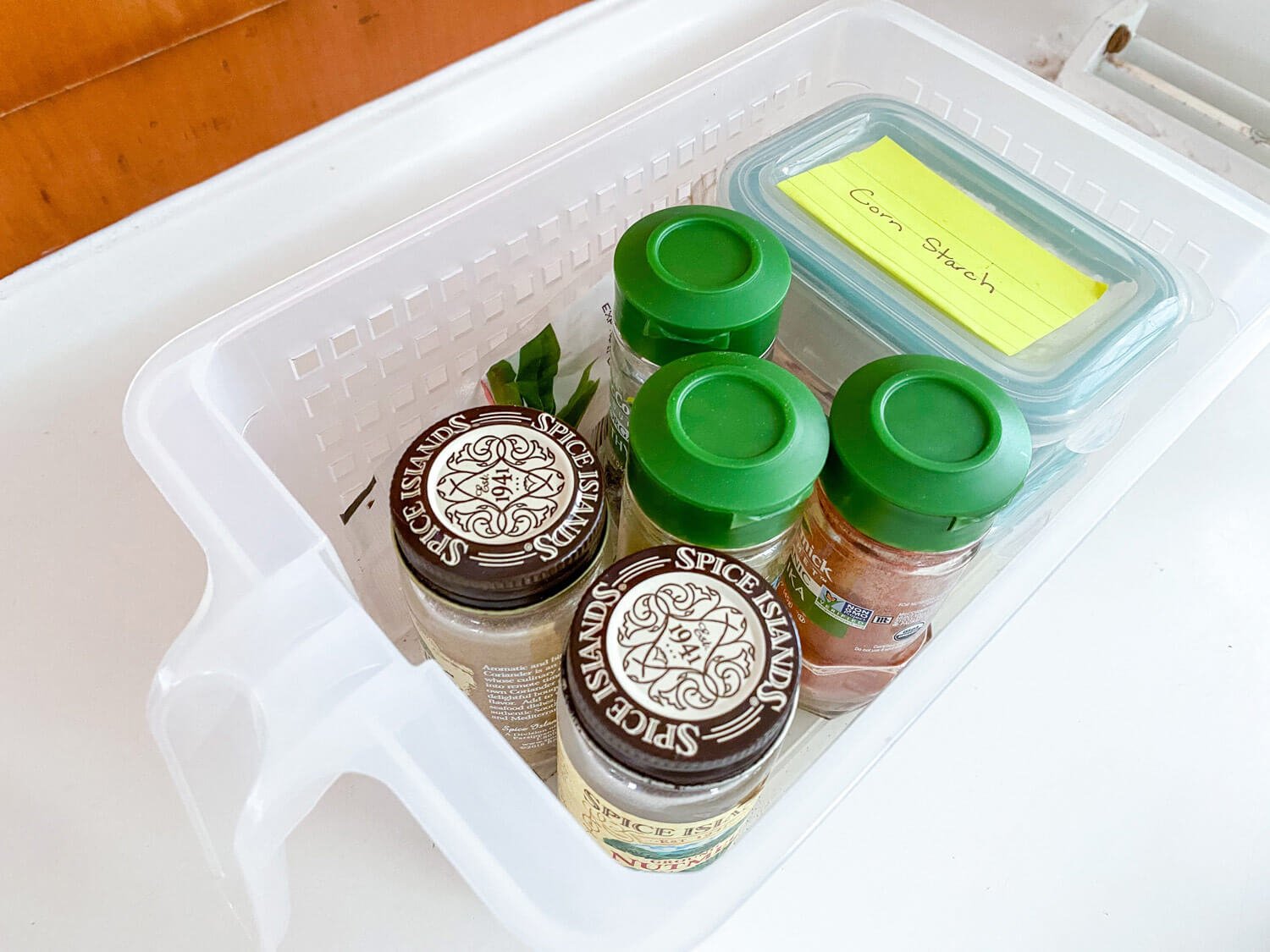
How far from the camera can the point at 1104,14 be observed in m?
0.73

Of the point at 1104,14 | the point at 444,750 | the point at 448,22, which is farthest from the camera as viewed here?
the point at 1104,14

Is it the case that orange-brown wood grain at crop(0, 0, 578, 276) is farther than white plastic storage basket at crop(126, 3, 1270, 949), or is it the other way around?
orange-brown wood grain at crop(0, 0, 578, 276)

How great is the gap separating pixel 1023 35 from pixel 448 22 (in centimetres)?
46

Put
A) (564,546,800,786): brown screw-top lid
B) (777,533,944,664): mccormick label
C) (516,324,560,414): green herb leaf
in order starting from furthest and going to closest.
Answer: (516,324,560,414): green herb leaf < (777,533,944,664): mccormick label < (564,546,800,786): brown screw-top lid

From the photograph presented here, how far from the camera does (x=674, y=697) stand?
294 millimetres

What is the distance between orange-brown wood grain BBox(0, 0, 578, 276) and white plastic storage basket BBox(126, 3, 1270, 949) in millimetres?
177

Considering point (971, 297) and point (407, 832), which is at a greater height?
point (971, 297)

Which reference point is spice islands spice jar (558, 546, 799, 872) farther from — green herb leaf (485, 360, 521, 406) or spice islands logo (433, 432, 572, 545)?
green herb leaf (485, 360, 521, 406)

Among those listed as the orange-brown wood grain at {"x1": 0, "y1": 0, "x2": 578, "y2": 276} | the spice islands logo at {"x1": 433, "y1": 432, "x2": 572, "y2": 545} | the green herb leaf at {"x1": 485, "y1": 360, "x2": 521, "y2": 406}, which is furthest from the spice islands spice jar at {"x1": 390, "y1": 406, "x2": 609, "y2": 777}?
the orange-brown wood grain at {"x1": 0, "y1": 0, "x2": 578, "y2": 276}

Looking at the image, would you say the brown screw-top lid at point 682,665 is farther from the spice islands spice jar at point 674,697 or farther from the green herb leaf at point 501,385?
the green herb leaf at point 501,385

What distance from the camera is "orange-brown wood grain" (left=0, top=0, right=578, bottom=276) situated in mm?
488

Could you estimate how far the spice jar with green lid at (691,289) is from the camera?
0.38 metres

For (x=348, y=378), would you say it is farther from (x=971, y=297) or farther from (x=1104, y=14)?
(x=1104, y=14)

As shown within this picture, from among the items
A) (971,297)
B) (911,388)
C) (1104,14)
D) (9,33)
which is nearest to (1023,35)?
(1104,14)
